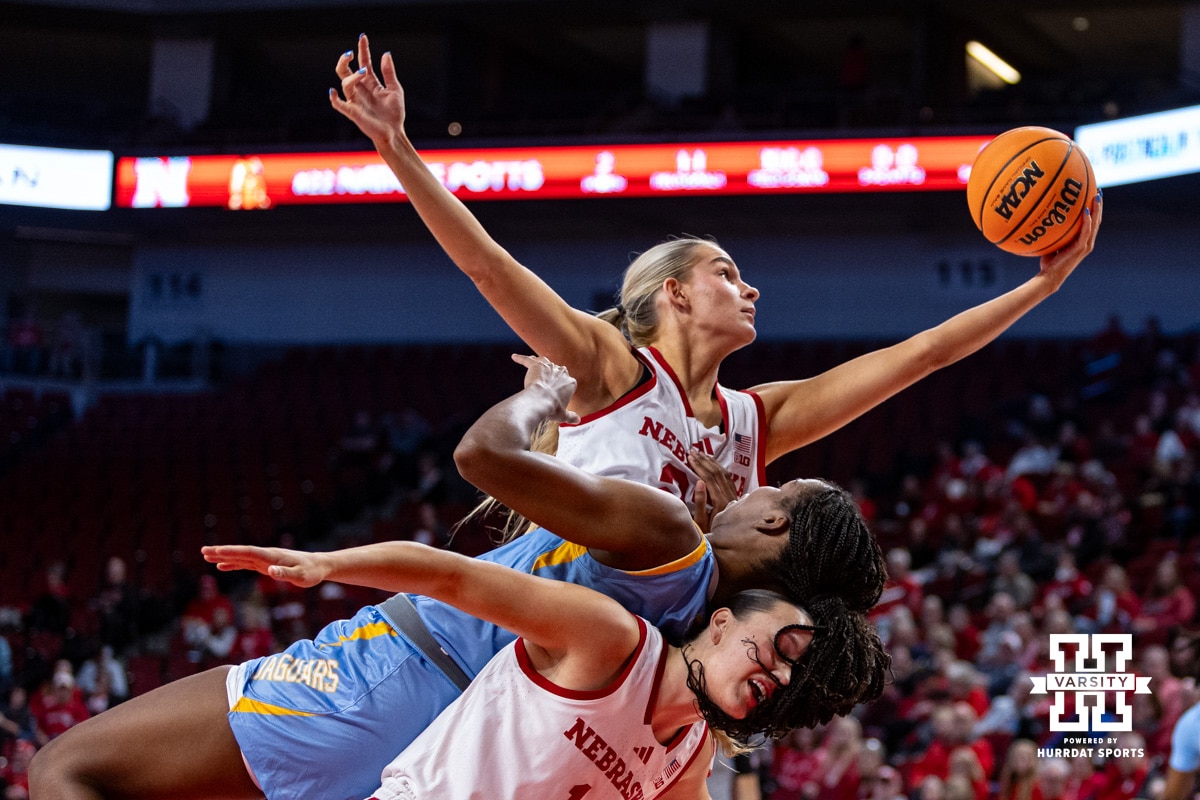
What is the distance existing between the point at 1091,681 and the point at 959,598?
2317 mm

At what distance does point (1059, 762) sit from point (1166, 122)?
29.6ft

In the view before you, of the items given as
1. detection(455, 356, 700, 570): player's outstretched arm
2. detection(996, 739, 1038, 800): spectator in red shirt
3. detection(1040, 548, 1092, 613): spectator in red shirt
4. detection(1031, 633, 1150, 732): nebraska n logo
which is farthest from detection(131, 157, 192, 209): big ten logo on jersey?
detection(455, 356, 700, 570): player's outstretched arm

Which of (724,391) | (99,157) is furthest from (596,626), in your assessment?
(99,157)

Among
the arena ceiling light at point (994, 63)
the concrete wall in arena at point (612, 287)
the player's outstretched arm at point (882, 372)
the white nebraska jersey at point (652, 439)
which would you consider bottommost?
the white nebraska jersey at point (652, 439)

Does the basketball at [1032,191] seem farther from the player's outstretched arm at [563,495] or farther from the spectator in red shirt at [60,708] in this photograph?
the spectator in red shirt at [60,708]

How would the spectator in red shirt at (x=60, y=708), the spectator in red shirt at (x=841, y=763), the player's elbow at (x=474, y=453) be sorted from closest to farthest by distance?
1. the player's elbow at (x=474, y=453)
2. the spectator in red shirt at (x=841, y=763)
3. the spectator in red shirt at (x=60, y=708)

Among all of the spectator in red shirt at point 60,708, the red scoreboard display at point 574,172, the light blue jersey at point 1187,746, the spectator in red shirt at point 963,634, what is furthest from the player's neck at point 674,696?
the red scoreboard display at point 574,172

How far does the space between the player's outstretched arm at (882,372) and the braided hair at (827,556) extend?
102 cm

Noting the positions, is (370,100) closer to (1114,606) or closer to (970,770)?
(970,770)

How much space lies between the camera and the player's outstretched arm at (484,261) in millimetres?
3064

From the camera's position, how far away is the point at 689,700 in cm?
257

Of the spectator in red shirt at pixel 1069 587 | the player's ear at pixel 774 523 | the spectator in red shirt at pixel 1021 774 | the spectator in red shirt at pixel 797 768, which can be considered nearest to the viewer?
the player's ear at pixel 774 523

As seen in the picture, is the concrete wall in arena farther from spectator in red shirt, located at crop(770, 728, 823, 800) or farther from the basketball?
the basketball

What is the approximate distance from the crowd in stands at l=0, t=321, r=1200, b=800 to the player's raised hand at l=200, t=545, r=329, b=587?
4981mm
